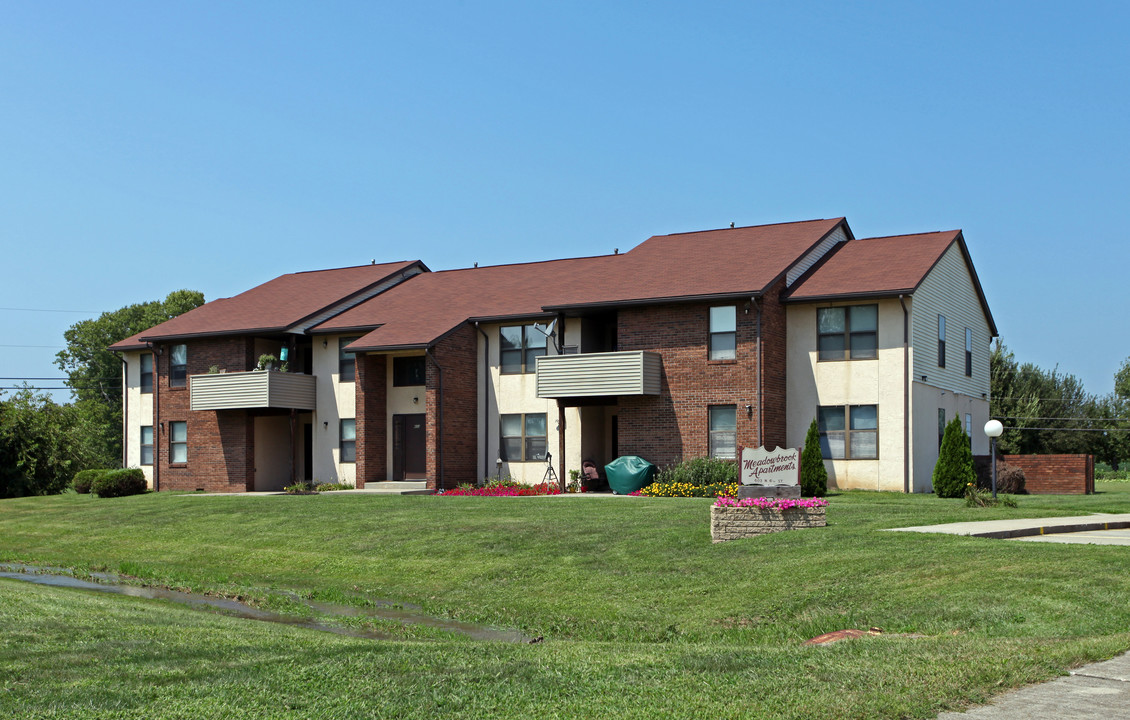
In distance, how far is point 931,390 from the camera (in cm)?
3234

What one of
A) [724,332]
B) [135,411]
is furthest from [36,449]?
[724,332]

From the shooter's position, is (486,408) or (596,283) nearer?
(596,283)

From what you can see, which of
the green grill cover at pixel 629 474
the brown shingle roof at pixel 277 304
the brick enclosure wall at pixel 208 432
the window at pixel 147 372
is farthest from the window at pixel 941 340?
the window at pixel 147 372

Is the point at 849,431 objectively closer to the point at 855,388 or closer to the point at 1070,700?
the point at 855,388

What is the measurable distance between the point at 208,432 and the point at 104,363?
54.5 meters

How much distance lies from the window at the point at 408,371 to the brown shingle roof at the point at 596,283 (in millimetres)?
1339

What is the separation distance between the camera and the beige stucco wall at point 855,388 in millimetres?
30531

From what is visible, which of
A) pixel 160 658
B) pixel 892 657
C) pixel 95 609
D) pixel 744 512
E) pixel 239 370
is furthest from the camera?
pixel 239 370

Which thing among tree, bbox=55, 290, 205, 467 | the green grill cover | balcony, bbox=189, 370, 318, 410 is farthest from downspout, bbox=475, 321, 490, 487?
tree, bbox=55, 290, 205, 467

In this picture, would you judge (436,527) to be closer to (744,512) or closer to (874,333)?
(744,512)

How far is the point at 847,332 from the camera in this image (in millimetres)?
31297

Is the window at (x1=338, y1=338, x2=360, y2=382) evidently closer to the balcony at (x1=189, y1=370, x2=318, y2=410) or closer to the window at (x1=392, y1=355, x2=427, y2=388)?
the balcony at (x1=189, y1=370, x2=318, y2=410)

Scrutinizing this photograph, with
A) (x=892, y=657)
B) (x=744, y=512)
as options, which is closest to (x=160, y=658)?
(x=892, y=657)

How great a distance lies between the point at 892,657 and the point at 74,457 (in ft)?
148
